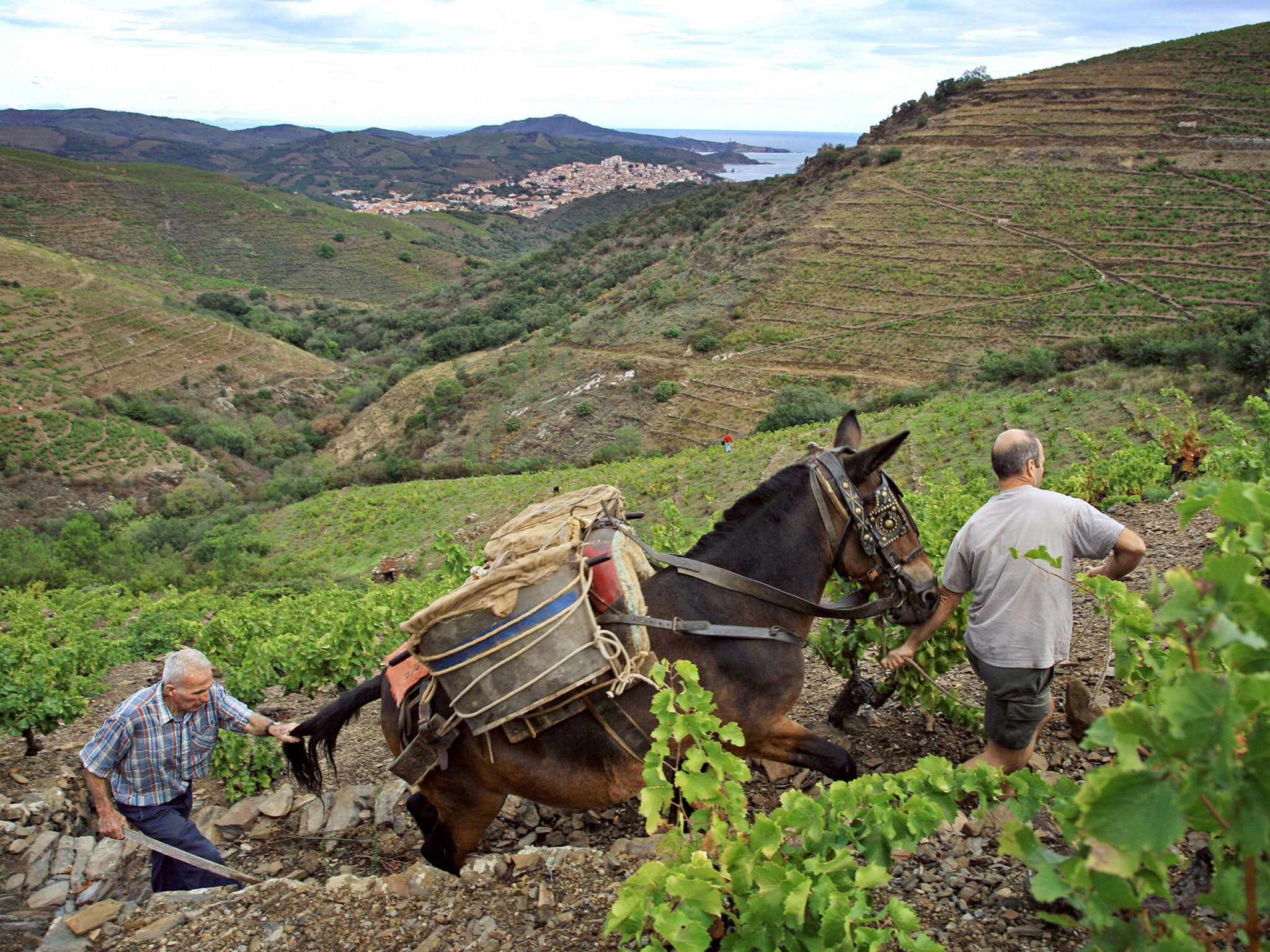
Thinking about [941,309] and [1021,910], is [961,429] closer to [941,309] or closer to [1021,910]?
[1021,910]

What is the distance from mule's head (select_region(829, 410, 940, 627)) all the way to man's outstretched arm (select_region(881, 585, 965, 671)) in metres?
0.05

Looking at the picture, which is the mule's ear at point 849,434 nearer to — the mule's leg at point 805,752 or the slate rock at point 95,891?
the mule's leg at point 805,752

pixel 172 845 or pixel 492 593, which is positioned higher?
pixel 492 593

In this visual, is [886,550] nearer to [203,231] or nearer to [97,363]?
[97,363]

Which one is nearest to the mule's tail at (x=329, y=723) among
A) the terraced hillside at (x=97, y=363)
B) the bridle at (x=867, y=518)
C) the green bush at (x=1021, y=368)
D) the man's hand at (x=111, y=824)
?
the man's hand at (x=111, y=824)

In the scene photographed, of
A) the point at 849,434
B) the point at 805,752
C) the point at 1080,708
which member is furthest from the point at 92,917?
the point at 1080,708

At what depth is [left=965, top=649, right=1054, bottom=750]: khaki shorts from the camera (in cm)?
351

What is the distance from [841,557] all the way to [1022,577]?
89 cm

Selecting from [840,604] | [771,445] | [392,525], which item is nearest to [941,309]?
[771,445]

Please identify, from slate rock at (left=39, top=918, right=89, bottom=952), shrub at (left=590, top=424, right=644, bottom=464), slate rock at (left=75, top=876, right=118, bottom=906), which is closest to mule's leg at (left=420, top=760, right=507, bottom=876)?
slate rock at (left=39, top=918, right=89, bottom=952)

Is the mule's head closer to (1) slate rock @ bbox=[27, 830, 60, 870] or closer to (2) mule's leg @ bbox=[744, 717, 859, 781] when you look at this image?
(2) mule's leg @ bbox=[744, 717, 859, 781]

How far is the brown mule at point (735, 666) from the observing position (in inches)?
146

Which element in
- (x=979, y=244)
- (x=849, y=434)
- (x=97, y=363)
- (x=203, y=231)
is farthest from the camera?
(x=203, y=231)

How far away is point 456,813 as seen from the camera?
407 centimetres
